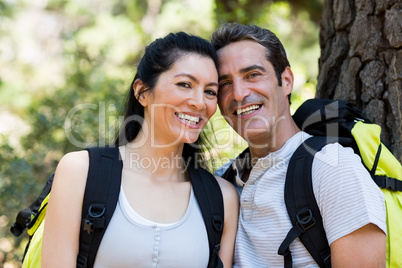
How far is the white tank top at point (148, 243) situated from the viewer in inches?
89.5

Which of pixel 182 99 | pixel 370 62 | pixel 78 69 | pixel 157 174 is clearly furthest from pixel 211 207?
pixel 78 69

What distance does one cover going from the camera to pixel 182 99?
257 centimetres

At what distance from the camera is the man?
82.4 inches

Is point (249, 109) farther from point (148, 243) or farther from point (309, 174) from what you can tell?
point (148, 243)

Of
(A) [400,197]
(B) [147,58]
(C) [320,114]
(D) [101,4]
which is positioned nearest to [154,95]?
(B) [147,58]

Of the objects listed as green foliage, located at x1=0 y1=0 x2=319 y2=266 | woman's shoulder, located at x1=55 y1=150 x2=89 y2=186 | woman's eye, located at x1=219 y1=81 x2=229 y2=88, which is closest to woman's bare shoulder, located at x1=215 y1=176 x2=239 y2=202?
woman's eye, located at x1=219 y1=81 x2=229 y2=88

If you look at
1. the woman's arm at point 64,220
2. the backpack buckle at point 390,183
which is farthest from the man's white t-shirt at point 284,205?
the woman's arm at point 64,220

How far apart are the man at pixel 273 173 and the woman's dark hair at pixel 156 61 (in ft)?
0.81

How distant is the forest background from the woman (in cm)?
51

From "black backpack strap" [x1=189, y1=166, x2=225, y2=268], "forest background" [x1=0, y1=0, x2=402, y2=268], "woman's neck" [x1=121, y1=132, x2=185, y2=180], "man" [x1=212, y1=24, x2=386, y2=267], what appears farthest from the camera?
"forest background" [x1=0, y1=0, x2=402, y2=268]

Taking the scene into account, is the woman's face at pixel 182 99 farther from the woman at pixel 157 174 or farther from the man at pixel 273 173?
the man at pixel 273 173

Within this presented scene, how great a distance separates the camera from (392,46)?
2863mm

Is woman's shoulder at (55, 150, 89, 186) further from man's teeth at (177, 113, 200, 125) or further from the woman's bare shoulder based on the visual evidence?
the woman's bare shoulder

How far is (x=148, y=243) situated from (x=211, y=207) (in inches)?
17.7
